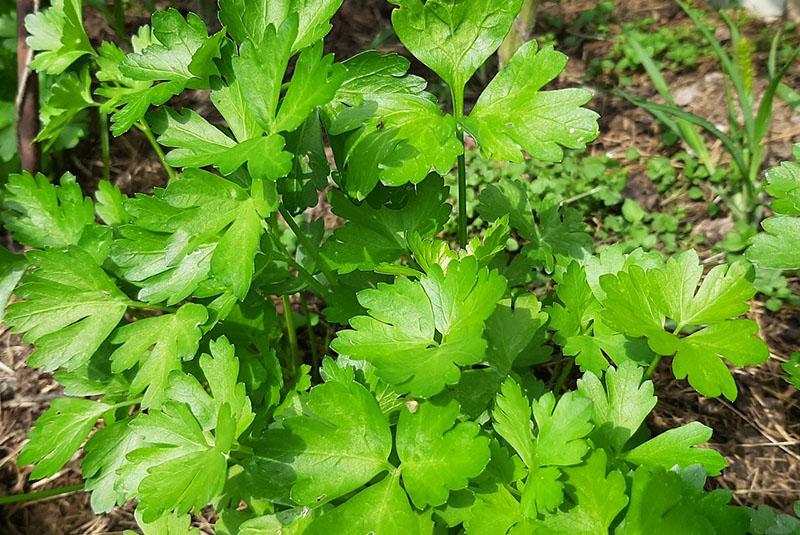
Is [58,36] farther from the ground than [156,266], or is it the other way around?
[58,36]

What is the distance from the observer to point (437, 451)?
1.07m

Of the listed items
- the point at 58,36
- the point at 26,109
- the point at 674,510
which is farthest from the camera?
the point at 26,109

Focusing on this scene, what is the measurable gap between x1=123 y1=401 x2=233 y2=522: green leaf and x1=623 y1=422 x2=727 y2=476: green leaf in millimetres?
727

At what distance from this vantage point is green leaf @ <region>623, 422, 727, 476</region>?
3.76 feet

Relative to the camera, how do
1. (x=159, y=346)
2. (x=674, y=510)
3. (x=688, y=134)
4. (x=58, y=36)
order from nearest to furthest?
(x=674, y=510) → (x=159, y=346) → (x=58, y=36) → (x=688, y=134)

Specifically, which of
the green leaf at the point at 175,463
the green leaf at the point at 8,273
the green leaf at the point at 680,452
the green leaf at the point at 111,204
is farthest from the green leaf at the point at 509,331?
the green leaf at the point at 8,273

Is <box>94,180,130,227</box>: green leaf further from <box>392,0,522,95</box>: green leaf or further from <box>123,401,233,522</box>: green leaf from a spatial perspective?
<box>392,0,522,95</box>: green leaf

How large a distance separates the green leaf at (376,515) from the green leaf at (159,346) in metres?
0.43

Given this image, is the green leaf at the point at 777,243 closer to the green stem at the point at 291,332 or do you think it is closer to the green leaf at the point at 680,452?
the green leaf at the point at 680,452

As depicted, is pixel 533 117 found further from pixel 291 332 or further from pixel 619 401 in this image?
pixel 291 332

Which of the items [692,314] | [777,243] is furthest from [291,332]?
[777,243]

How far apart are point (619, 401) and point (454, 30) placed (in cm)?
79

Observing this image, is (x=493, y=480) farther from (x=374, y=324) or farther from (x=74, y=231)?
(x=74, y=231)

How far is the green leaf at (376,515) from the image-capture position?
41.6 inches
